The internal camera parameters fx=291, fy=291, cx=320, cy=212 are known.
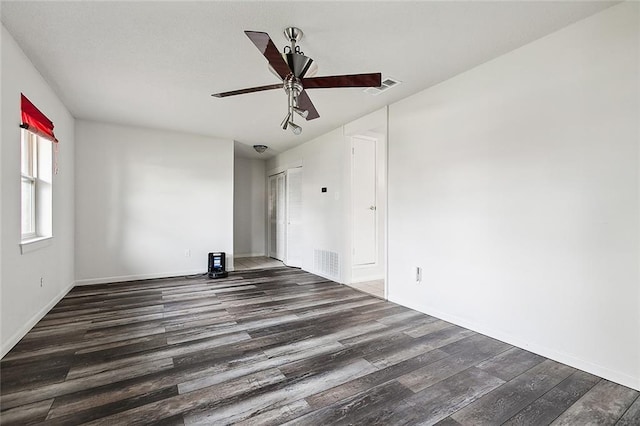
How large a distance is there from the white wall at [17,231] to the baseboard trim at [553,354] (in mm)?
3994

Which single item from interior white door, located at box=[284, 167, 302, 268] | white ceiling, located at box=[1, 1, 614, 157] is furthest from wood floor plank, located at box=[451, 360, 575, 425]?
interior white door, located at box=[284, 167, 302, 268]

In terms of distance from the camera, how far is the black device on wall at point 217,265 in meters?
5.18

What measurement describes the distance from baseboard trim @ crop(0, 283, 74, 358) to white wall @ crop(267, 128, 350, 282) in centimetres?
374

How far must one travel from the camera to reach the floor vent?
→ 4961mm

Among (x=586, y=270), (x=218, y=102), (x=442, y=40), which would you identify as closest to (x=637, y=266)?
Answer: (x=586, y=270)

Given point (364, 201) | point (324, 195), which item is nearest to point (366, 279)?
point (364, 201)

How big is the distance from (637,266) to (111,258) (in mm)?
6254

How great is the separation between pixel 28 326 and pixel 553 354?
4670 mm

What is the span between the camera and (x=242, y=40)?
7.95 feet

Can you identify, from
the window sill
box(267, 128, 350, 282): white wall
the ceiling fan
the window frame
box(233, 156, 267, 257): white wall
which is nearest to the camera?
the ceiling fan

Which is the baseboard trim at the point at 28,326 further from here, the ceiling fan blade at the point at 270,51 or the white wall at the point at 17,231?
the ceiling fan blade at the point at 270,51

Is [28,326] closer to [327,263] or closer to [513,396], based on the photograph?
[327,263]

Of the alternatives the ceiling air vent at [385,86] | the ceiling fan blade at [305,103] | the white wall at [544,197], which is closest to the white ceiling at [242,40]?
the ceiling air vent at [385,86]

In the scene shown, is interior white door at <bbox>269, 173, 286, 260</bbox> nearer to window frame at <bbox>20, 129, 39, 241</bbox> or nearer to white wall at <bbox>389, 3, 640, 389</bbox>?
white wall at <bbox>389, 3, 640, 389</bbox>
